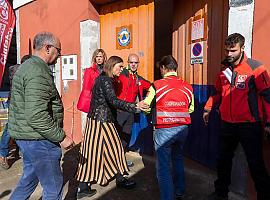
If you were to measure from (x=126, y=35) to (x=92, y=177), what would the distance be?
2.82 m

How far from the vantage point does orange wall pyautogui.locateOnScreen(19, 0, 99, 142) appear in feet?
17.7

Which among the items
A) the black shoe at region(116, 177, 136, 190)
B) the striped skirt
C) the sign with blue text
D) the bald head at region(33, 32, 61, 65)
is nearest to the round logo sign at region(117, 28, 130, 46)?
the sign with blue text

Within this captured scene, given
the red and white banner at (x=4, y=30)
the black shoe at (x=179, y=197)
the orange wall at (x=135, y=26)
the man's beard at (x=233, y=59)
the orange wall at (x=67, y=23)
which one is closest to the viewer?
the man's beard at (x=233, y=59)

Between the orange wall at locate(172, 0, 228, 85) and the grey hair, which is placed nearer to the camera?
the grey hair

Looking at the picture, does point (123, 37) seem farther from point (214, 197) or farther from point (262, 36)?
point (214, 197)

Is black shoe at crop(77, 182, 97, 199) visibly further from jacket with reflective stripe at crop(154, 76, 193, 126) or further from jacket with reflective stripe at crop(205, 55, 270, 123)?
jacket with reflective stripe at crop(205, 55, 270, 123)

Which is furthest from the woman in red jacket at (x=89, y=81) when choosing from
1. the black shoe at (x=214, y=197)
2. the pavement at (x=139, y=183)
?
the black shoe at (x=214, y=197)

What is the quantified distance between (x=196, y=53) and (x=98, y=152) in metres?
2.14

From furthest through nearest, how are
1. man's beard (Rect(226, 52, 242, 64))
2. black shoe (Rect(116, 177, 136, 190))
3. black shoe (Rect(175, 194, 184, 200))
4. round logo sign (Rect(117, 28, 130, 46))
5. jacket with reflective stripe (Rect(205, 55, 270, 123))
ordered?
round logo sign (Rect(117, 28, 130, 46)) → black shoe (Rect(116, 177, 136, 190)) → black shoe (Rect(175, 194, 184, 200)) → man's beard (Rect(226, 52, 242, 64)) → jacket with reflective stripe (Rect(205, 55, 270, 123))

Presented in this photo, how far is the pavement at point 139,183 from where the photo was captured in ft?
11.2

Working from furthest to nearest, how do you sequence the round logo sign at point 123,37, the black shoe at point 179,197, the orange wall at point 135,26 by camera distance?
the round logo sign at point 123,37 < the orange wall at point 135,26 < the black shoe at point 179,197

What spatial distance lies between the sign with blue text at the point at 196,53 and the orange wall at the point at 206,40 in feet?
0.22

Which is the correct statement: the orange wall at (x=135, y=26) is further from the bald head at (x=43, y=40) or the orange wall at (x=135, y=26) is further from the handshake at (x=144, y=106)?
the bald head at (x=43, y=40)

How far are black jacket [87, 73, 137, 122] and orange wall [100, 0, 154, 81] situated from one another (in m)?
1.73
